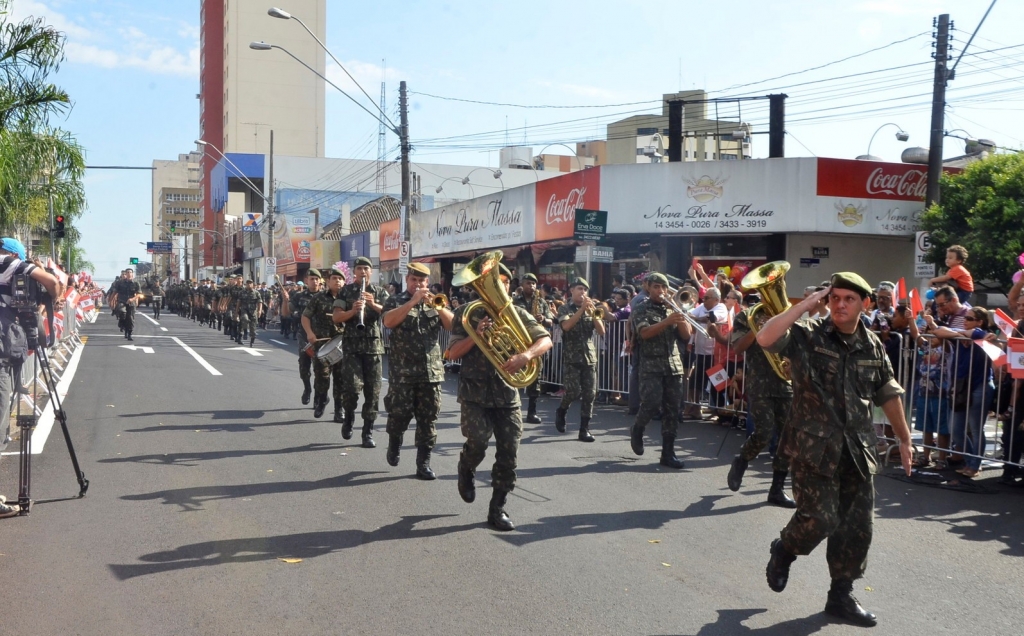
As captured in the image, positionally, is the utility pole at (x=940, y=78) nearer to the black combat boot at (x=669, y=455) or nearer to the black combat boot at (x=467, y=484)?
the black combat boot at (x=669, y=455)

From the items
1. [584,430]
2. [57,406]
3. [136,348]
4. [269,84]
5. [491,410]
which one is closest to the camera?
[491,410]

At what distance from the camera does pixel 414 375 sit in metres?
8.09

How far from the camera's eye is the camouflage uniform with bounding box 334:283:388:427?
9.73 metres

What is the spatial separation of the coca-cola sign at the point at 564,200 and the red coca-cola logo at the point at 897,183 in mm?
6286

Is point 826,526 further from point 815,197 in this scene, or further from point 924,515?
point 815,197

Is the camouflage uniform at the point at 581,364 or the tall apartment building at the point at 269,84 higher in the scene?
the tall apartment building at the point at 269,84

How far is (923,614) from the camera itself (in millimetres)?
4980

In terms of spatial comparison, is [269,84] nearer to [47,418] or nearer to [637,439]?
[47,418]

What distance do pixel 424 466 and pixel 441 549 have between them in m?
2.17

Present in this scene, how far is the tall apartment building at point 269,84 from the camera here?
95500 mm

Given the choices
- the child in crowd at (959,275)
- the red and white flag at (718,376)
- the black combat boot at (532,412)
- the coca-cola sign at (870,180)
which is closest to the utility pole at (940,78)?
the coca-cola sign at (870,180)

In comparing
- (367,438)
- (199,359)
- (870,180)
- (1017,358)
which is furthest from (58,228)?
(1017,358)

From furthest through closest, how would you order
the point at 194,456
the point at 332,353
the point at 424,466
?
the point at 332,353
the point at 194,456
the point at 424,466

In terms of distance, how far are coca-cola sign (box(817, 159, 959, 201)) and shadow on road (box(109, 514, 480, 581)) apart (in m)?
17.4
